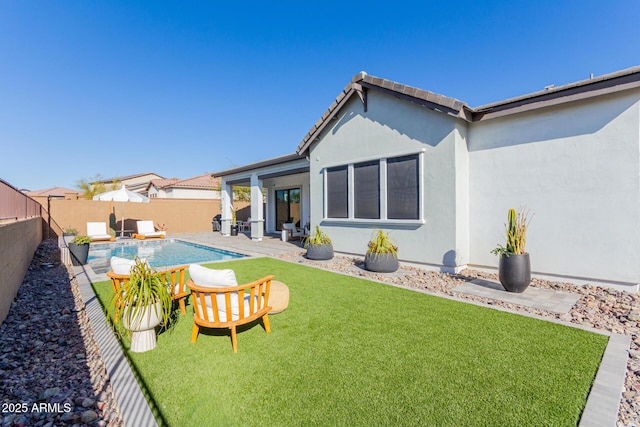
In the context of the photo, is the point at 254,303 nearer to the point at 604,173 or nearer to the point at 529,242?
the point at 529,242

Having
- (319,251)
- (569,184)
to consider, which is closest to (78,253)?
(319,251)

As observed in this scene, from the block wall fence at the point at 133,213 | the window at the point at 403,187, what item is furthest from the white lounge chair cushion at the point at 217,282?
the block wall fence at the point at 133,213

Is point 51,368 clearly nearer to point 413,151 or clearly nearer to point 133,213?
point 413,151

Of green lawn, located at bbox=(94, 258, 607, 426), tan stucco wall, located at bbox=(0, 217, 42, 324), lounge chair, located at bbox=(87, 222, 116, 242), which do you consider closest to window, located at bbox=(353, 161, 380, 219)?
green lawn, located at bbox=(94, 258, 607, 426)

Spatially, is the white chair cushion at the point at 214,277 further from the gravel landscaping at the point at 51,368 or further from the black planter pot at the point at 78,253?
the black planter pot at the point at 78,253

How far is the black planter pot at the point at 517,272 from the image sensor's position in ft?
23.2

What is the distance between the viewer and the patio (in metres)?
3.10

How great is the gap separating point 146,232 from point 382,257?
1915 cm

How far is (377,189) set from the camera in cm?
1105

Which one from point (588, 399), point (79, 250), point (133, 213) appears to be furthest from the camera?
point (133, 213)

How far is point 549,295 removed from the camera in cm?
707

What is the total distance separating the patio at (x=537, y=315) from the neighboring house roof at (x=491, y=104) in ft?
15.8

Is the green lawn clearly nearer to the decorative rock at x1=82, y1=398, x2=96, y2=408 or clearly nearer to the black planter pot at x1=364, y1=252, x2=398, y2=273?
the decorative rock at x1=82, y1=398, x2=96, y2=408

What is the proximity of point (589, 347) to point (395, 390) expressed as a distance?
3293 mm
